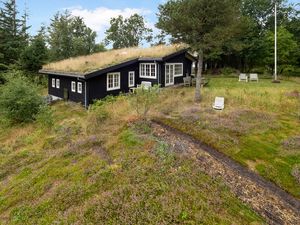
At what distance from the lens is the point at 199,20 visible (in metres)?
13.4

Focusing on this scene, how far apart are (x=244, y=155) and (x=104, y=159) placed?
4.58 metres

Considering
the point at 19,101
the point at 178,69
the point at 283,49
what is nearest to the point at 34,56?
the point at 19,101

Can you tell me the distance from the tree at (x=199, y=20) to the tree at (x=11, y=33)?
25.4 metres

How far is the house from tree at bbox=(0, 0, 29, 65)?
1385 cm

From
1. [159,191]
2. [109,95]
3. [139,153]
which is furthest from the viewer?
[109,95]

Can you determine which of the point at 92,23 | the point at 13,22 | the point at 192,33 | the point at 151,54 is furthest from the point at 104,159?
the point at 92,23

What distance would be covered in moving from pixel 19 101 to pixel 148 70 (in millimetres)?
10226

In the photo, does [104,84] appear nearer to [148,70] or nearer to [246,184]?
[148,70]

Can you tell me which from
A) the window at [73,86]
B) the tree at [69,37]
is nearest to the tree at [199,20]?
the window at [73,86]

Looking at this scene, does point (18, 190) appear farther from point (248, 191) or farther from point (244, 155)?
point (244, 155)

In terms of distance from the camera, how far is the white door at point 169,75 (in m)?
20.9

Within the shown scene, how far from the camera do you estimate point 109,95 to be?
18.8 metres

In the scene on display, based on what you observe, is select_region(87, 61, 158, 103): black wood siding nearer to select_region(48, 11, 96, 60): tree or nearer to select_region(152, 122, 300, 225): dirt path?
select_region(152, 122, 300, 225): dirt path

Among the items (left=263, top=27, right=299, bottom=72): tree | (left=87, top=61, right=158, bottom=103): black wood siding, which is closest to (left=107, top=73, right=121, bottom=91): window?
(left=87, top=61, right=158, bottom=103): black wood siding
